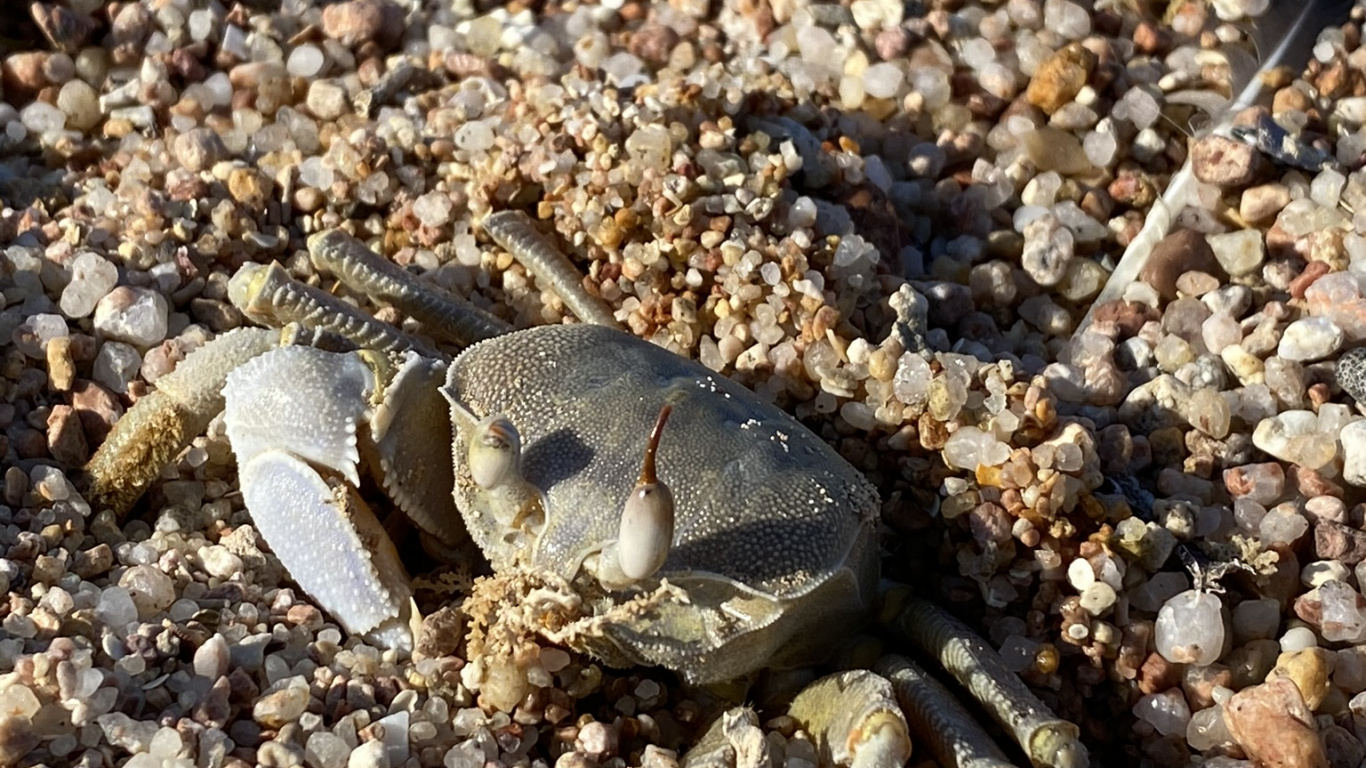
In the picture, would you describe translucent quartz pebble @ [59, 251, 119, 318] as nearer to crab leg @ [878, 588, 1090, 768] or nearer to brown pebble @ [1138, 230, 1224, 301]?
crab leg @ [878, 588, 1090, 768]

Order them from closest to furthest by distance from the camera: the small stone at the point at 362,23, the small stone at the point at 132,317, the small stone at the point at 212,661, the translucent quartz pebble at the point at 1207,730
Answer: the small stone at the point at 212,661 → the translucent quartz pebble at the point at 1207,730 → the small stone at the point at 132,317 → the small stone at the point at 362,23

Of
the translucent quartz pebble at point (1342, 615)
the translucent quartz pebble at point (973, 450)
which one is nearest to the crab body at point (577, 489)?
the translucent quartz pebble at point (973, 450)

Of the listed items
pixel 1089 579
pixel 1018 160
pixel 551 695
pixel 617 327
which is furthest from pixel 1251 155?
pixel 551 695

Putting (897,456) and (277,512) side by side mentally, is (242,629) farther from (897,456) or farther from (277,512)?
(897,456)

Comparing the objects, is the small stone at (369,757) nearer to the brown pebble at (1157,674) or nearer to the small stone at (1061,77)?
Result: the brown pebble at (1157,674)

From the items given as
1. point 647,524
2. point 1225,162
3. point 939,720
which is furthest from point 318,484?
point 1225,162

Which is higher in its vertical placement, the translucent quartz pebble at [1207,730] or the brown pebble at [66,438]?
the brown pebble at [66,438]

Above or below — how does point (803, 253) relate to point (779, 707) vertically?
above
